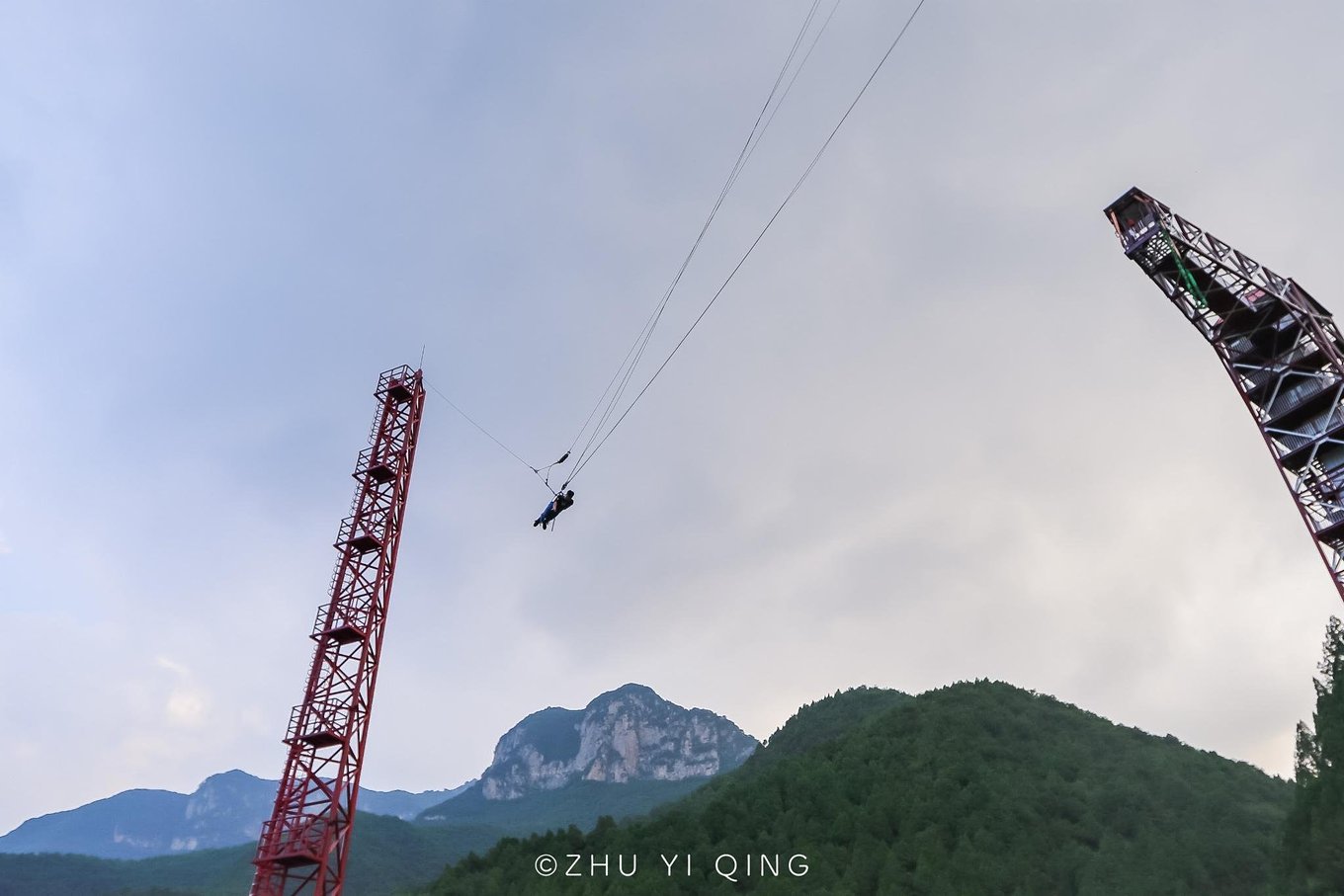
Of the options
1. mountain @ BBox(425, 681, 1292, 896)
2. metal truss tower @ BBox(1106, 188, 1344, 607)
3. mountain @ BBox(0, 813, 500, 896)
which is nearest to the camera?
metal truss tower @ BBox(1106, 188, 1344, 607)

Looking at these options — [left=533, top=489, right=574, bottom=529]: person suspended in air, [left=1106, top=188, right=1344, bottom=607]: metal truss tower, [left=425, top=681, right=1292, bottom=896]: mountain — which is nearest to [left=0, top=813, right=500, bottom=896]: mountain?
[left=425, top=681, right=1292, bottom=896]: mountain

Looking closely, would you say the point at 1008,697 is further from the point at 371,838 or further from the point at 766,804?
the point at 371,838

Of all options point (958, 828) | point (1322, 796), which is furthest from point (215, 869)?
point (1322, 796)

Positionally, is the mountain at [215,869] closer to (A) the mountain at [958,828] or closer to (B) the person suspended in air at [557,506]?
(A) the mountain at [958,828]

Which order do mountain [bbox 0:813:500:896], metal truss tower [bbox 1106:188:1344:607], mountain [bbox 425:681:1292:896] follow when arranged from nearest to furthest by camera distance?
metal truss tower [bbox 1106:188:1344:607] < mountain [bbox 425:681:1292:896] < mountain [bbox 0:813:500:896]

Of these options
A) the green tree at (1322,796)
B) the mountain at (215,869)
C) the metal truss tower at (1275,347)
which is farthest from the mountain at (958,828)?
the mountain at (215,869)

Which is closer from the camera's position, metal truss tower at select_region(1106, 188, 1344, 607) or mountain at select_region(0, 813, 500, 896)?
metal truss tower at select_region(1106, 188, 1344, 607)

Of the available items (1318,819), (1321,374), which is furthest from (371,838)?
(1321,374)

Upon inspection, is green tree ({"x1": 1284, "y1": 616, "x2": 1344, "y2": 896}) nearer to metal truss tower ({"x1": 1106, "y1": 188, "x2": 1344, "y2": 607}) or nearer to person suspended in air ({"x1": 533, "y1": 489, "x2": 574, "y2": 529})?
metal truss tower ({"x1": 1106, "y1": 188, "x2": 1344, "y2": 607})
